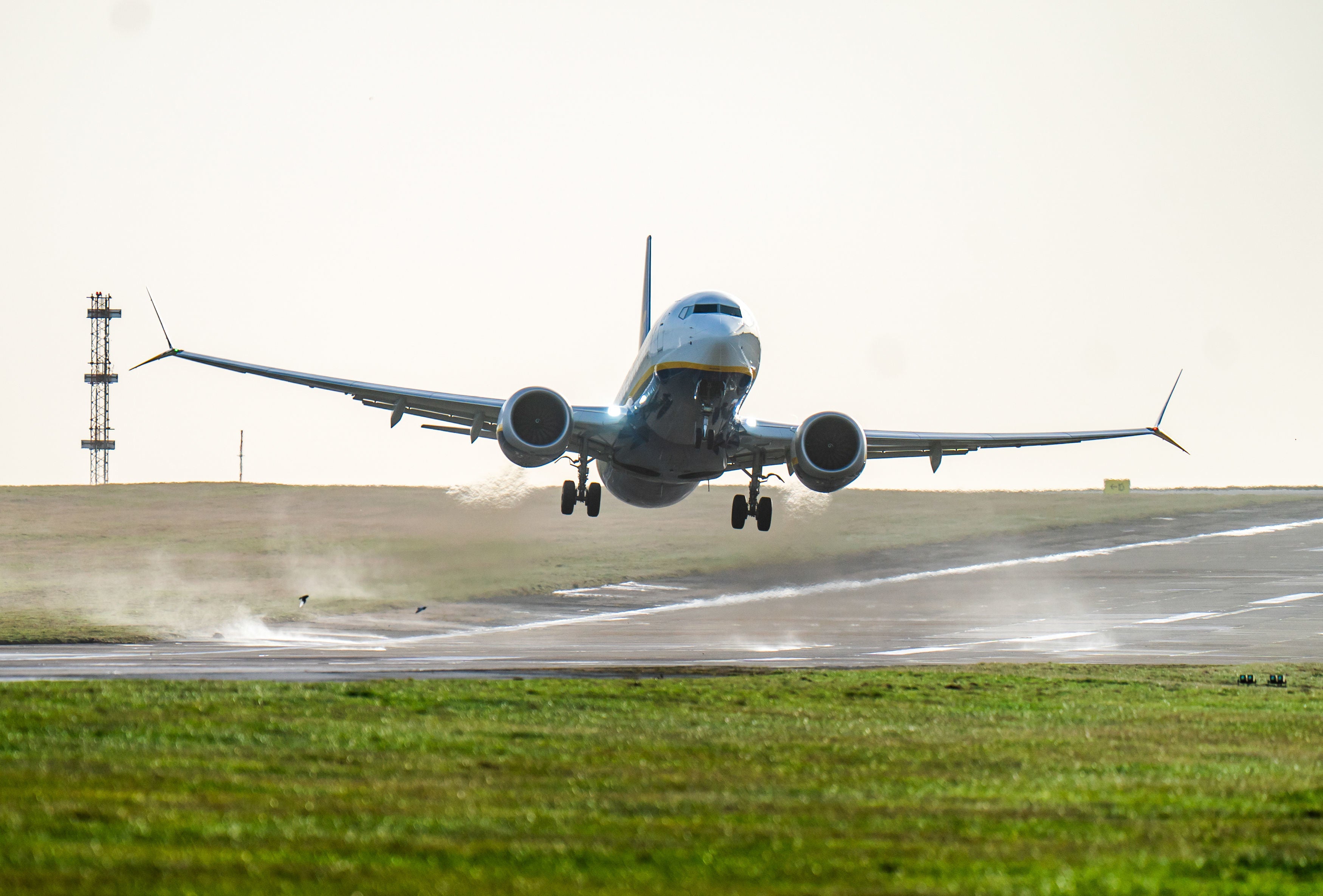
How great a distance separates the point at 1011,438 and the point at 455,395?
69.4ft

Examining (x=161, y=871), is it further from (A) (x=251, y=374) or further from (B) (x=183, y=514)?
(B) (x=183, y=514)

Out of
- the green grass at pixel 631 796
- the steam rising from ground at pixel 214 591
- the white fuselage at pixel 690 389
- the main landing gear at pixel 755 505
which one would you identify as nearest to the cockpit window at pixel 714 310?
the white fuselage at pixel 690 389

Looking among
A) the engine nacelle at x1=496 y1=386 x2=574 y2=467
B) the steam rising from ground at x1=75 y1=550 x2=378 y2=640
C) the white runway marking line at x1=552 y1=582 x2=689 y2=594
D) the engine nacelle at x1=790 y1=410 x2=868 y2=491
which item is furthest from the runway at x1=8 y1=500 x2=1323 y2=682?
the engine nacelle at x1=790 y1=410 x2=868 y2=491

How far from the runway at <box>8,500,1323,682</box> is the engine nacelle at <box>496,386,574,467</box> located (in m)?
7.37

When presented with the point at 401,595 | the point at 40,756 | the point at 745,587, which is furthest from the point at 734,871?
the point at 745,587

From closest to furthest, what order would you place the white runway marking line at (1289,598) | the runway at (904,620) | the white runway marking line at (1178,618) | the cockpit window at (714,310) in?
the cockpit window at (714,310) < the runway at (904,620) < the white runway marking line at (1178,618) < the white runway marking line at (1289,598)

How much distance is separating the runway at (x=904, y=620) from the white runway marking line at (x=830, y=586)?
36 cm

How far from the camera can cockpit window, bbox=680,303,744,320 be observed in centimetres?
4525

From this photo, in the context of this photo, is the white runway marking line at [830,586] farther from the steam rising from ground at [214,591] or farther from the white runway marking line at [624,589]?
the steam rising from ground at [214,591]

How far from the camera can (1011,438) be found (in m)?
55.4

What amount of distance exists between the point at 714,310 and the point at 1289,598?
9513cm

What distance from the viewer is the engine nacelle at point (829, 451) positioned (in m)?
48.3

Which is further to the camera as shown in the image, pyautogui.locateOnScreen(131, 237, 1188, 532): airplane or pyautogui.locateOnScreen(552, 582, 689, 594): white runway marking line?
pyautogui.locateOnScreen(552, 582, 689, 594): white runway marking line

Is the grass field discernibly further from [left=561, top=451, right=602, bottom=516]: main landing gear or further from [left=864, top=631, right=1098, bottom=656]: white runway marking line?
[left=561, top=451, right=602, bottom=516]: main landing gear
